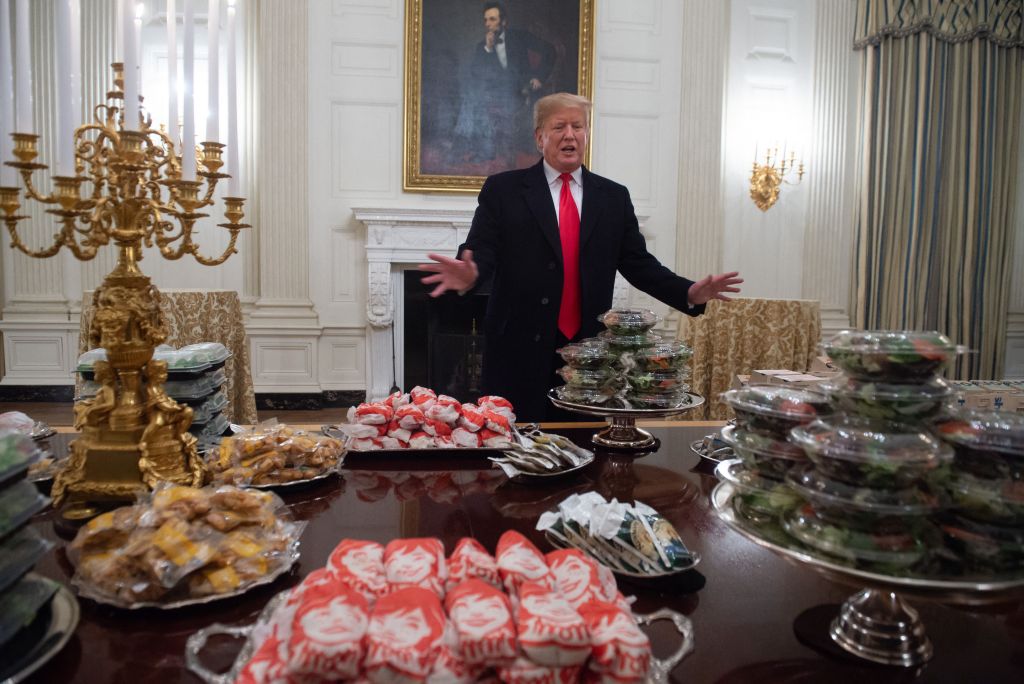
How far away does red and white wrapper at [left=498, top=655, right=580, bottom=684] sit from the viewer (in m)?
0.47

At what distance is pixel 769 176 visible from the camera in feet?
17.3

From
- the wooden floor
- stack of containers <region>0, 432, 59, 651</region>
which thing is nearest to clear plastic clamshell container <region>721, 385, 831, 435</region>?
stack of containers <region>0, 432, 59, 651</region>

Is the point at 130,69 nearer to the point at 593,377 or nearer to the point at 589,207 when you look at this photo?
the point at 593,377

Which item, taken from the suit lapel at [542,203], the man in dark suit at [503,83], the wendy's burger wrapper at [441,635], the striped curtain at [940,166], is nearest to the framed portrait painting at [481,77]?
the man in dark suit at [503,83]

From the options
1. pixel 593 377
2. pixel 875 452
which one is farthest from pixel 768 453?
pixel 593 377

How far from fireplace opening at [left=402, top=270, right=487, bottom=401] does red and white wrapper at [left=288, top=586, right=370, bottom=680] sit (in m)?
4.82

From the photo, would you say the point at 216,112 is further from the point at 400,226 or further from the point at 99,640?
the point at 400,226

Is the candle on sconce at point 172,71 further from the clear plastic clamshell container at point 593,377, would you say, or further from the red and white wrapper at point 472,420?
the clear plastic clamshell container at point 593,377

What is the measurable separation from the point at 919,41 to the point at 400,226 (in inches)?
171

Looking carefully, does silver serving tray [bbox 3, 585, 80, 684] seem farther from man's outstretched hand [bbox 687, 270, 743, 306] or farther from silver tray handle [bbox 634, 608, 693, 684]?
man's outstretched hand [bbox 687, 270, 743, 306]

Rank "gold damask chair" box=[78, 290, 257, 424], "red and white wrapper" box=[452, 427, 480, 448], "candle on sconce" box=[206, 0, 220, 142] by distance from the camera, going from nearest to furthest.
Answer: "candle on sconce" box=[206, 0, 220, 142], "red and white wrapper" box=[452, 427, 480, 448], "gold damask chair" box=[78, 290, 257, 424]

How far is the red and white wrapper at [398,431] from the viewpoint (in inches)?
51.7

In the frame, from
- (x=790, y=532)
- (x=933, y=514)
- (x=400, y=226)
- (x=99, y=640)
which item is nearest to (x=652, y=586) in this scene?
(x=790, y=532)

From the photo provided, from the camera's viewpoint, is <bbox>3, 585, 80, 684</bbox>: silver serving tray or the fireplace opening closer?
<bbox>3, 585, 80, 684</bbox>: silver serving tray
